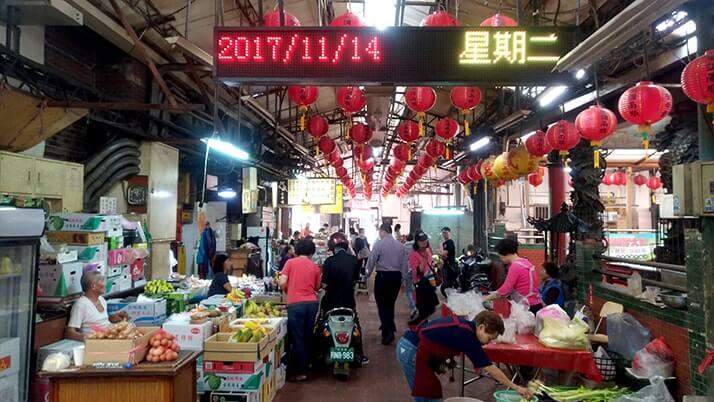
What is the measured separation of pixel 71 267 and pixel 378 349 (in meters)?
4.30

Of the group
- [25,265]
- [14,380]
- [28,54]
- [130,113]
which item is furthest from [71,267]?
[130,113]

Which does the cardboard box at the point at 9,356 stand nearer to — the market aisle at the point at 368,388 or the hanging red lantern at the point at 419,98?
the market aisle at the point at 368,388

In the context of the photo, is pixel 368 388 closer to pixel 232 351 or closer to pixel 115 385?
pixel 232 351

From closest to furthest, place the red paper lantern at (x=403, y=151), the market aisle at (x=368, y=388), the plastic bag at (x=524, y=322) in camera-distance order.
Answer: the plastic bag at (x=524, y=322) < the market aisle at (x=368, y=388) < the red paper lantern at (x=403, y=151)

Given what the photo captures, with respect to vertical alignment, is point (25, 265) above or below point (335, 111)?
below

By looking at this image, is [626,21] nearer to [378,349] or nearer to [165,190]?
[378,349]

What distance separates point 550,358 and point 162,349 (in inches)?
127

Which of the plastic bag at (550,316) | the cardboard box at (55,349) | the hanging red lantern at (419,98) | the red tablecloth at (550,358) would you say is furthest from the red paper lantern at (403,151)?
the cardboard box at (55,349)

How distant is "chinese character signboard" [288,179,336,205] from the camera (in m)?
13.7

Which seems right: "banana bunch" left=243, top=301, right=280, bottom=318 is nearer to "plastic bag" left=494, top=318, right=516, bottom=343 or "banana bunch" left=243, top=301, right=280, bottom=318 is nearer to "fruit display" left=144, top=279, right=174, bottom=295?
"fruit display" left=144, top=279, right=174, bottom=295

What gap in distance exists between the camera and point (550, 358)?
3.97 metres

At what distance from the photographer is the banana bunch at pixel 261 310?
5570 mm

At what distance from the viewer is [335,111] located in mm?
15016

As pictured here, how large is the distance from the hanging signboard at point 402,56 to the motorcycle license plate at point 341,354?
3286 millimetres
